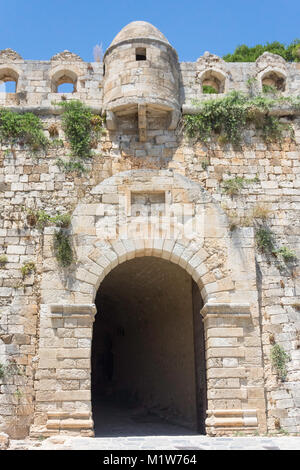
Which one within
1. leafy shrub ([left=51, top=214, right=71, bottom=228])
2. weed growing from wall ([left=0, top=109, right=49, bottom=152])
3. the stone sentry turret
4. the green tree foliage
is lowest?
leafy shrub ([left=51, top=214, right=71, bottom=228])

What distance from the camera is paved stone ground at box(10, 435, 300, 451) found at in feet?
20.9

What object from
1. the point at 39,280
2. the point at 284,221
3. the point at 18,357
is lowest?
the point at 18,357

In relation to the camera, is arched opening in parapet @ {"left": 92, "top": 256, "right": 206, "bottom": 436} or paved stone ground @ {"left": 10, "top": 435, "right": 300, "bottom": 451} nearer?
paved stone ground @ {"left": 10, "top": 435, "right": 300, "bottom": 451}

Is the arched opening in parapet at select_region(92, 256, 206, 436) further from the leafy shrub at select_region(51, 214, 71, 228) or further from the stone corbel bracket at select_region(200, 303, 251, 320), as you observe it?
the leafy shrub at select_region(51, 214, 71, 228)

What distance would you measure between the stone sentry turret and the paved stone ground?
570 centimetres

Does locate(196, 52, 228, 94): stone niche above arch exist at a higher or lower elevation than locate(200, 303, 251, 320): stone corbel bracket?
higher

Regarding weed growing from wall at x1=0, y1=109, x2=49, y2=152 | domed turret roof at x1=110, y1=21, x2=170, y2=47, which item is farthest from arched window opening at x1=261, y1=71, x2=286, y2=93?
weed growing from wall at x1=0, y1=109, x2=49, y2=152

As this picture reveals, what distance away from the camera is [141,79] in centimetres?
1024

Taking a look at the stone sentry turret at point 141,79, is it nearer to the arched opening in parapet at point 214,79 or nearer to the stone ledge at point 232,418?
the arched opening in parapet at point 214,79

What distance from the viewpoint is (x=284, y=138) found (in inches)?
415

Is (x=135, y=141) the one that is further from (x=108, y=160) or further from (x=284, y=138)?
(x=284, y=138)

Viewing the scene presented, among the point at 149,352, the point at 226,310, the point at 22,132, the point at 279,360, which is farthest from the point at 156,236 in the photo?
the point at 149,352
